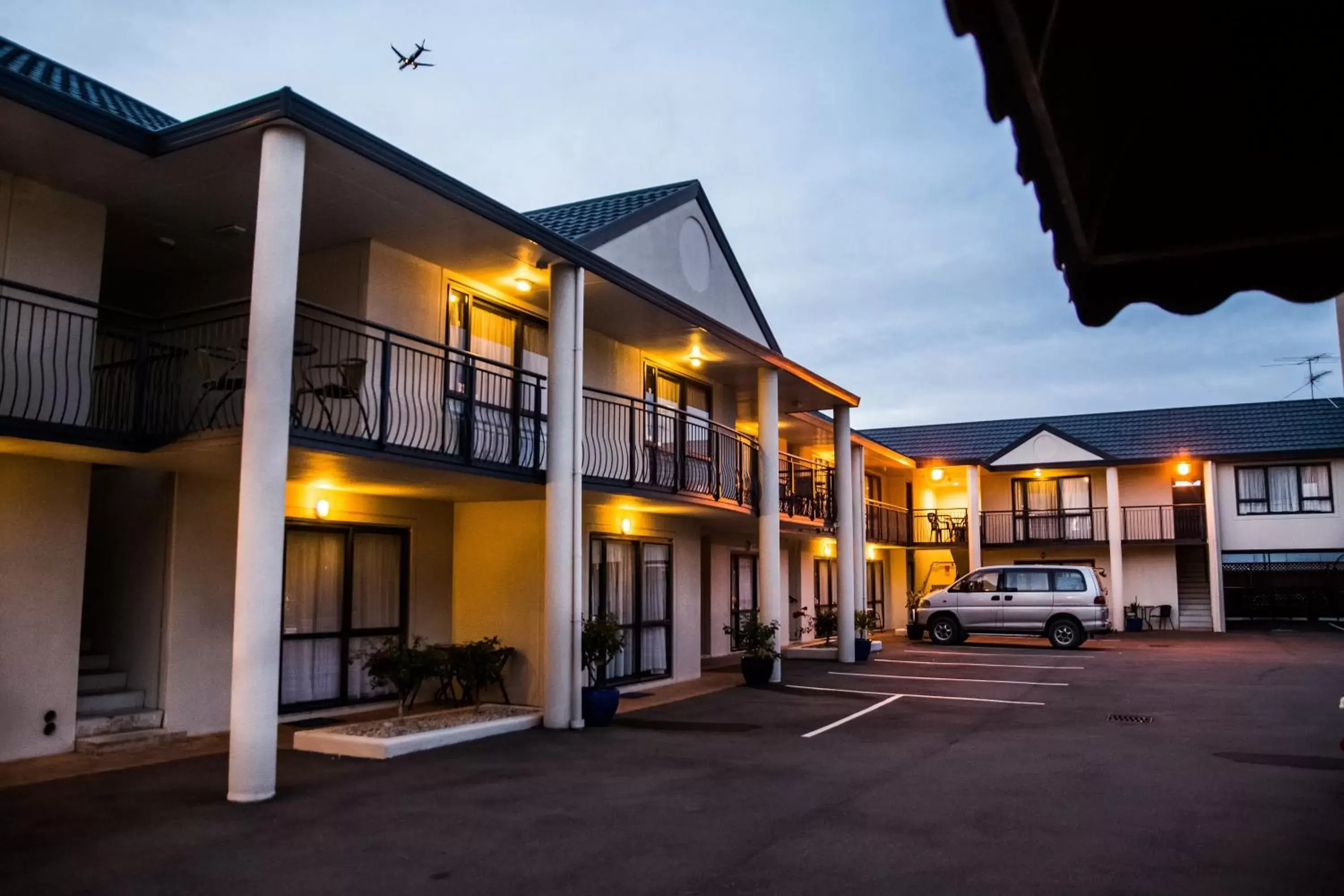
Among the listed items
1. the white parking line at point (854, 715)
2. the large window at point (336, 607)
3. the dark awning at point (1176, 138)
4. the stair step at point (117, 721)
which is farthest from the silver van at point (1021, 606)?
the dark awning at point (1176, 138)

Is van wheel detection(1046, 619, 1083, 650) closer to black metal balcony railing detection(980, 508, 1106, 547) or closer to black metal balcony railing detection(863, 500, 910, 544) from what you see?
black metal balcony railing detection(863, 500, 910, 544)

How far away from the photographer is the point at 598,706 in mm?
11508

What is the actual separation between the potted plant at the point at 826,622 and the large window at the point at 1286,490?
14248 millimetres

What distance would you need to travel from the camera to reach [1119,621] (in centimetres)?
2888

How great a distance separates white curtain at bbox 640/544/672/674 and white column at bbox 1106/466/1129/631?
17590 mm

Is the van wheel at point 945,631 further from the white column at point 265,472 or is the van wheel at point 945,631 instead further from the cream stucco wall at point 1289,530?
the white column at point 265,472

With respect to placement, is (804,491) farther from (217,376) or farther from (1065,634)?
(217,376)

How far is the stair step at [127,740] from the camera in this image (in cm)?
945

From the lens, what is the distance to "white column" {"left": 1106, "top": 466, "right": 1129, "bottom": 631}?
94.0 feet

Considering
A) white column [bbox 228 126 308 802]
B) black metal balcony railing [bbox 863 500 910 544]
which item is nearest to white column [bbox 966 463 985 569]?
black metal balcony railing [bbox 863 500 910 544]

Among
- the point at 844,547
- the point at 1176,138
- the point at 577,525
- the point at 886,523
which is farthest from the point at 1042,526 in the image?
the point at 1176,138

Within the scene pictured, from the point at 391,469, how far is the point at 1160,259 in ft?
26.9

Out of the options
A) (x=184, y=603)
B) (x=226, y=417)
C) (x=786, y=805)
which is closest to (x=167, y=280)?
(x=226, y=417)

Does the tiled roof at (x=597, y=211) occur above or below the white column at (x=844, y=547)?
above
